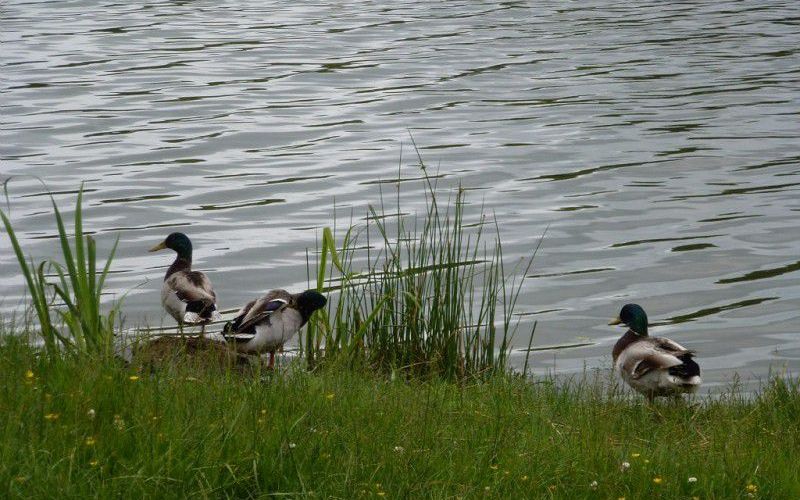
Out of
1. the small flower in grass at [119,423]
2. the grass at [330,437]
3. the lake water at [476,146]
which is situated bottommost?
the lake water at [476,146]

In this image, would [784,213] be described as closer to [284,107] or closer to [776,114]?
[776,114]

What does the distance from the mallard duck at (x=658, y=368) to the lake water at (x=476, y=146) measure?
104 cm

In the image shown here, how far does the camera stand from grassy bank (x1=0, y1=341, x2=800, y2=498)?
4.27m

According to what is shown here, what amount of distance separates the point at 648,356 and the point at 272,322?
2300 mm

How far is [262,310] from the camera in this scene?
25.5 ft

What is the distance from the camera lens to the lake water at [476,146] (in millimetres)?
10438

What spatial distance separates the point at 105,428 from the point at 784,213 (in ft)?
30.8

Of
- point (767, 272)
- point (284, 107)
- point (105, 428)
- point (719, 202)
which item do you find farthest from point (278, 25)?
point (105, 428)

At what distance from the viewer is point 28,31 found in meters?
24.8

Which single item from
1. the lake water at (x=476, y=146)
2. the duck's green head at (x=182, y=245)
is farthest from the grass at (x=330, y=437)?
the duck's green head at (x=182, y=245)

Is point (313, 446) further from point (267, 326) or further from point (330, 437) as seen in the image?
point (267, 326)

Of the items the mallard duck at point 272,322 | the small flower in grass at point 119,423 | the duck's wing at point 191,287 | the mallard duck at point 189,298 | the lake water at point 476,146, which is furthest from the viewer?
the lake water at point 476,146

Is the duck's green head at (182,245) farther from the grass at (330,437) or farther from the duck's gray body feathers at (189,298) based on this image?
the grass at (330,437)

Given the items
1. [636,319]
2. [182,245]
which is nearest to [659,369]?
[636,319]
